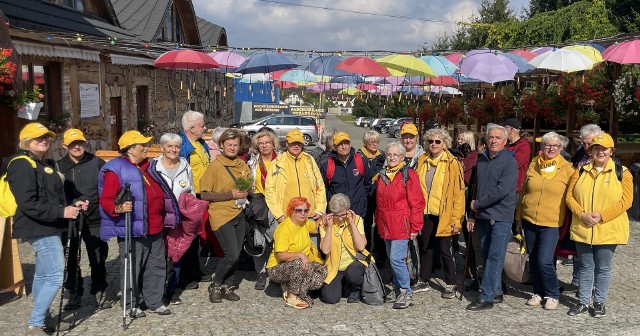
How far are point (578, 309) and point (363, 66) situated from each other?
23.5 ft

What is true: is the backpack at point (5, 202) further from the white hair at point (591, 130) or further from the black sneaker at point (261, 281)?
the white hair at point (591, 130)

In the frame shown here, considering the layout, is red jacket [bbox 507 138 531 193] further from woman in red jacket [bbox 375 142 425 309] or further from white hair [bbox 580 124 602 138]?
woman in red jacket [bbox 375 142 425 309]

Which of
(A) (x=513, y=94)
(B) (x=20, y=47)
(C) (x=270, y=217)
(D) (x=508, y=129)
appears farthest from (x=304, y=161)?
(A) (x=513, y=94)

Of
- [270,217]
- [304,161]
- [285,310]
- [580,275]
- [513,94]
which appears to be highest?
[513,94]

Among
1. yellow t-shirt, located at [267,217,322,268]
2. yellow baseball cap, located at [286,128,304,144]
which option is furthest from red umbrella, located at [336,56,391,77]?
yellow t-shirt, located at [267,217,322,268]

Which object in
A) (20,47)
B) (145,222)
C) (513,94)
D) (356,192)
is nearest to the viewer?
(145,222)

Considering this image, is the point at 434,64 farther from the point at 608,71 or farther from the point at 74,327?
the point at 74,327

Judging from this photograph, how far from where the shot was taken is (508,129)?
6.48 metres

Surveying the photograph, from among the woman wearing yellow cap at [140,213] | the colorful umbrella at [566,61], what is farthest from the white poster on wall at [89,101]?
the colorful umbrella at [566,61]

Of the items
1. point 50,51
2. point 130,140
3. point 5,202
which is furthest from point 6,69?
point 130,140

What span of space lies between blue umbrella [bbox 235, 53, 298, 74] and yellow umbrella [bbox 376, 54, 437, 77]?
216 cm

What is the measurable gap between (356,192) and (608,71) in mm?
8200

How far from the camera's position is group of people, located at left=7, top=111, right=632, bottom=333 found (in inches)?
196

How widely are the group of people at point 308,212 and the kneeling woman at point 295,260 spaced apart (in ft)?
0.05
